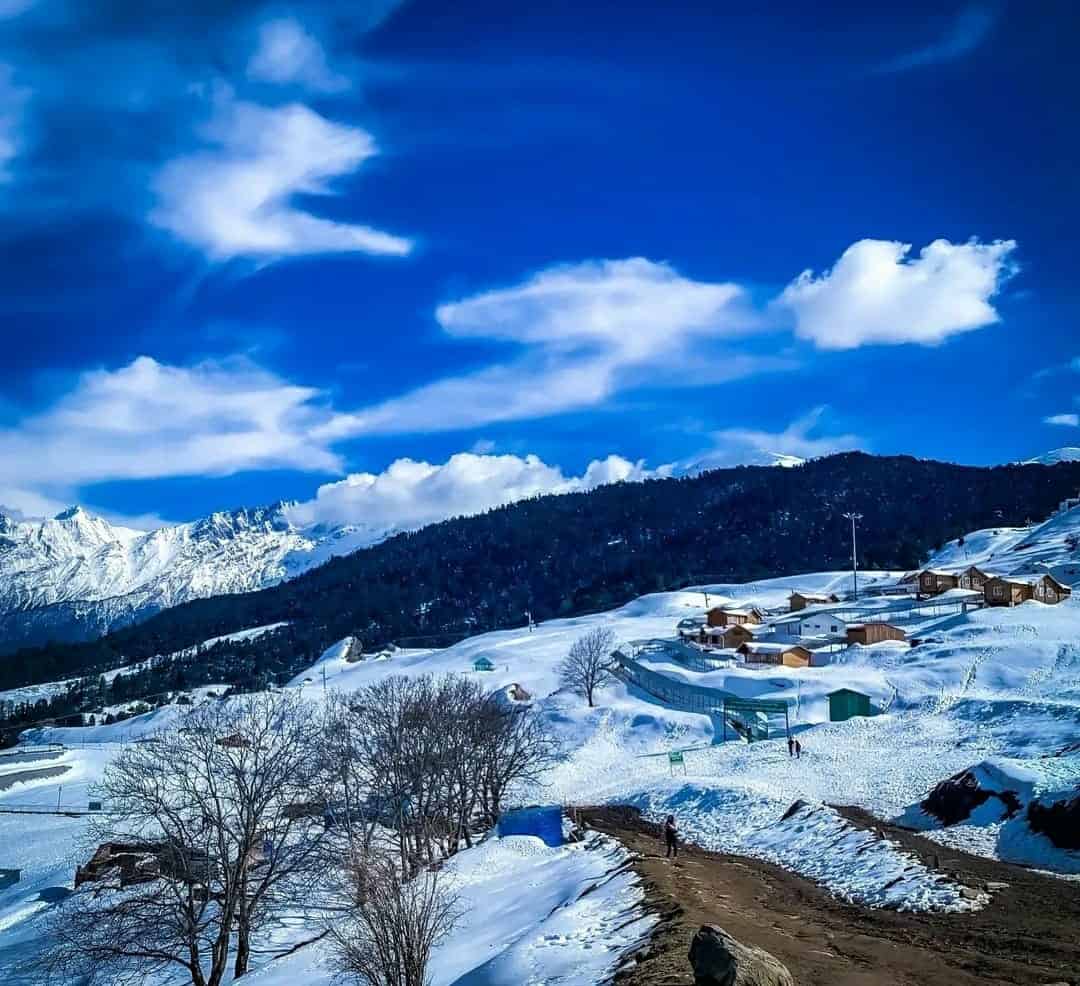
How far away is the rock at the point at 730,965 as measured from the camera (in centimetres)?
1032

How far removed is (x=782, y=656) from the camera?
3164 inches

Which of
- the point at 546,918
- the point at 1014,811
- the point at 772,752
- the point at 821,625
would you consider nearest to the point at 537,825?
the point at 772,752

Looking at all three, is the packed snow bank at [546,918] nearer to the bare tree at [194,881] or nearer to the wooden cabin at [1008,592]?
the bare tree at [194,881]

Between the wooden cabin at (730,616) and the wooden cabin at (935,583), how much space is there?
20106mm

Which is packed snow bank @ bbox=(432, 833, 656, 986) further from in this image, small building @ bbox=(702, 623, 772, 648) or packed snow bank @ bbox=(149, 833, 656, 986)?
small building @ bbox=(702, 623, 772, 648)

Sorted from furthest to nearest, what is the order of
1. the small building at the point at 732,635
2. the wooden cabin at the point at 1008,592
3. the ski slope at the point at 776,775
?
the small building at the point at 732,635 → the wooden cabin at the point at 1008,592 → the ski slope at the point at 776,775

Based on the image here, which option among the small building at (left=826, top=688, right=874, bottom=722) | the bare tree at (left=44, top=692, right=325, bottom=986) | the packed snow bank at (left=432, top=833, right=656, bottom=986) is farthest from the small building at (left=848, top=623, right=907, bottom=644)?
the bare tree at (left=44, top=692, right=325, bottom=986)

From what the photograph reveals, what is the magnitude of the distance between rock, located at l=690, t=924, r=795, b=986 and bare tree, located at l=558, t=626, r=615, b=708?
61472mm

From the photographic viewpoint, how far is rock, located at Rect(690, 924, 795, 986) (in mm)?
10320

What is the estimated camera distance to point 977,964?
44.4ft

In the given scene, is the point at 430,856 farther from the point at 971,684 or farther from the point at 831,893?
the point at 971,684

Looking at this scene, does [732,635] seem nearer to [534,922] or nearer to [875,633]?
[875,633]

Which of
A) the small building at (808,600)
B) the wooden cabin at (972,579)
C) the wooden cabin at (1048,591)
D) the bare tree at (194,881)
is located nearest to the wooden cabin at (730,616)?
the small building at (808,600)

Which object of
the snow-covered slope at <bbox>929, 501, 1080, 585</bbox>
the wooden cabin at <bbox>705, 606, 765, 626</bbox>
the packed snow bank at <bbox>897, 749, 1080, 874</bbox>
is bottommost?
the packed snow bank at <bbox>897, 749, 1080, 874</bbox>
